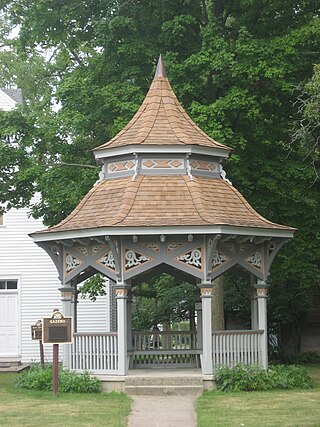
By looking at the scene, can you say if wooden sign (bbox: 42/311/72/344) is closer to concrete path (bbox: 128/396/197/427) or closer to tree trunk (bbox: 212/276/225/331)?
concrete path (bbox: 128/396/197/427)

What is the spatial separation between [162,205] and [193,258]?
1260 mm

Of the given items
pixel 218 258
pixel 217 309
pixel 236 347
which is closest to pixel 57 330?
pixel 218 258

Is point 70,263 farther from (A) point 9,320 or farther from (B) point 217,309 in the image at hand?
(A) point 9,320

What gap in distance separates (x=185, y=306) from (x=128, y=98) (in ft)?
25.5

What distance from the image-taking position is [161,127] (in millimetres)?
19562

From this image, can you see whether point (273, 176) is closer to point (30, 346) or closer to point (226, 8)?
point (226, 8)

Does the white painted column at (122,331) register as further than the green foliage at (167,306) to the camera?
No

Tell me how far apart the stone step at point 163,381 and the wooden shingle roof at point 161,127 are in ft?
15.7

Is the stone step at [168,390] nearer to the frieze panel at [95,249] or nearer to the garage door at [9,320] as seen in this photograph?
the frieze panel at [95,249]

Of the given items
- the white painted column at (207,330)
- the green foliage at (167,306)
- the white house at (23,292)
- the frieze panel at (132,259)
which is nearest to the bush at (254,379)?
the white painted column at (207,330)

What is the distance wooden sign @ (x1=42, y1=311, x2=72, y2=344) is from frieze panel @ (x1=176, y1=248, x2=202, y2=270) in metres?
2.56

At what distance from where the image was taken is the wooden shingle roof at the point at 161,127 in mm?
19000

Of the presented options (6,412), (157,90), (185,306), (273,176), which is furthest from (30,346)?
(6,412)

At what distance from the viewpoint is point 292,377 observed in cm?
1820
